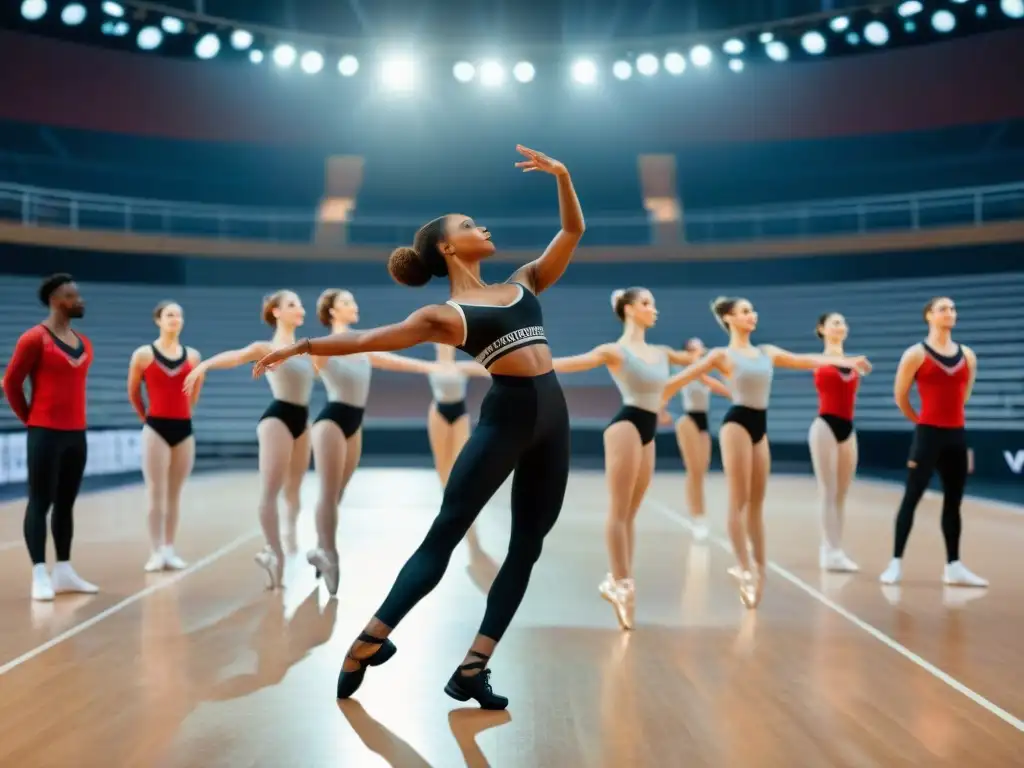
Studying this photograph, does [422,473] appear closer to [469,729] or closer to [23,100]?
[23,100]

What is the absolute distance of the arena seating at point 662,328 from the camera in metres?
18.4

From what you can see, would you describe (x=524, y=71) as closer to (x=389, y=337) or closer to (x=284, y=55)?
(x=284, y=55)


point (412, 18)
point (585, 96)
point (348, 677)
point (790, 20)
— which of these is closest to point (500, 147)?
point (585, 96)

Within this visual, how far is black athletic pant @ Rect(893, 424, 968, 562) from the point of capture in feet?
20.9

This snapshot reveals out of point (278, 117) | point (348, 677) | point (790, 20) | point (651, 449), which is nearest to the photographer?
point (348, 677)

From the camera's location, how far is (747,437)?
18.4 ft

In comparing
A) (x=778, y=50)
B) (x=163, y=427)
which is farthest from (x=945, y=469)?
(x=778, y=50)

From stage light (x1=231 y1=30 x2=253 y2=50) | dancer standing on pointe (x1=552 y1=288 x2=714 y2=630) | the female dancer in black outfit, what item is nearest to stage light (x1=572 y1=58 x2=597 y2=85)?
stage light (x1=231 y1=30 x2=253 y2=50)

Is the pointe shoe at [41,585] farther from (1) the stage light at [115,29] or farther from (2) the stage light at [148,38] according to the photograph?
(2) the stage light at [148,38]

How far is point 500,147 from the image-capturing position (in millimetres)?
22453

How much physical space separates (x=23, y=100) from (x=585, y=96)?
10.7m

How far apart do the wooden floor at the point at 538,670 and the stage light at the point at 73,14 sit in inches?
440

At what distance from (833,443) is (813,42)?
12.6 metres

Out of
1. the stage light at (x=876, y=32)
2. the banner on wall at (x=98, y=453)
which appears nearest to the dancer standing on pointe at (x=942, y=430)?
the banner on wall at (x=98, y=453)
